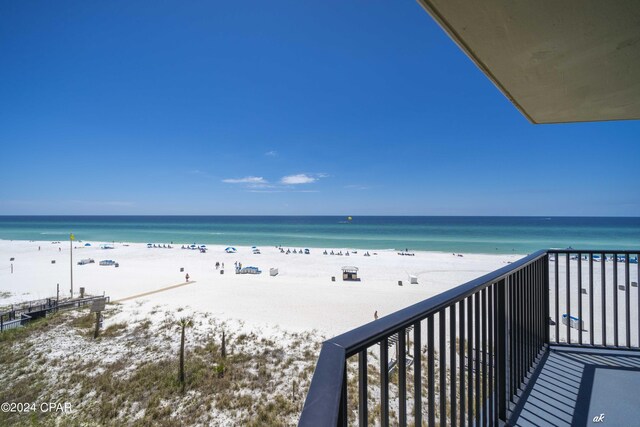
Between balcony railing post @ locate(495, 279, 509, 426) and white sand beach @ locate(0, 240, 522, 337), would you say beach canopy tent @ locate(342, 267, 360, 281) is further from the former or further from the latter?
balcony railing post @ locate(495, 279, 509, 426)

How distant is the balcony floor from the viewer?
190 centimetres

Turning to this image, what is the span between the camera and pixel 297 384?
259 inches

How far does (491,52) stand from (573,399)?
2.50 m

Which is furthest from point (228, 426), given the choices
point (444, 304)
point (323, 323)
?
point (444, 304)

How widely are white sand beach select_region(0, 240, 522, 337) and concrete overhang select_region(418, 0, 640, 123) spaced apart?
8.69m

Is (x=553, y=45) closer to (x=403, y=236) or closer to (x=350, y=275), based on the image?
(x=350, y=275)

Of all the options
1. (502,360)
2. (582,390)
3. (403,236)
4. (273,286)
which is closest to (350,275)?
(273,286)

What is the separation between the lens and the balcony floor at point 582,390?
1903mm

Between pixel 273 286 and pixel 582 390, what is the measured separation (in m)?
15.0

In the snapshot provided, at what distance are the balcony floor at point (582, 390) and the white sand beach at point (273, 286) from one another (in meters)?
7.37

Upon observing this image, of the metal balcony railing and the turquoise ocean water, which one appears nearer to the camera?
the metal balcony railing

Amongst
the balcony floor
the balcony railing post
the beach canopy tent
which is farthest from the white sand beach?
the balcony railing post

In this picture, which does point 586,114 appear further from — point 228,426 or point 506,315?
point 228,426

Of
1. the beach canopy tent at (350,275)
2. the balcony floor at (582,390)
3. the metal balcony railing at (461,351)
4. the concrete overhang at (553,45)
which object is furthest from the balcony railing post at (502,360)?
the beach canopy tent at (350,275)
